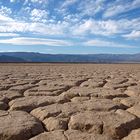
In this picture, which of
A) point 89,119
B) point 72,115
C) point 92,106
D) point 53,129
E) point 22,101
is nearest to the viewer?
point 53,129

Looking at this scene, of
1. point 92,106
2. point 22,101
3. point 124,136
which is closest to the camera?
point 124,136

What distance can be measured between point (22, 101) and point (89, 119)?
3.48 ft

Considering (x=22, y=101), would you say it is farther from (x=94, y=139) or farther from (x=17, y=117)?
(x=94, y=139)

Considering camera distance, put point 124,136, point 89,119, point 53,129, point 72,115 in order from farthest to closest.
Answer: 1. point 72,115
2. point 89,119
3. point 53,129
4. point 124,136

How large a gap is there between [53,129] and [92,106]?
29.4 inches

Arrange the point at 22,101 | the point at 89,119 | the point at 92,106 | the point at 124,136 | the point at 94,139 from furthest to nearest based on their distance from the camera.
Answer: the point at 22,101 < the point at 92,106 < the point at 89,119 < the point at 124,136 < the point at 94,139

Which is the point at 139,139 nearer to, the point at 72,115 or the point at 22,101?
the point at 72,115

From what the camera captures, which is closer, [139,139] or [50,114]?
[139,139]

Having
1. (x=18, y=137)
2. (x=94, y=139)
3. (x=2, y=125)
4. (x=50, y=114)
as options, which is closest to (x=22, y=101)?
(x=50, y=114)

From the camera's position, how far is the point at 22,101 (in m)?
3.22

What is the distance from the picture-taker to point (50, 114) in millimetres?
2561

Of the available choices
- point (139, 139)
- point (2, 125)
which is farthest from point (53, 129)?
point (139, 139)

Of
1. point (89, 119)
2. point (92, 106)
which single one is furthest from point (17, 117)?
point (92, 106)

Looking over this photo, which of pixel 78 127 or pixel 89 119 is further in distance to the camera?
pixel 89 119
